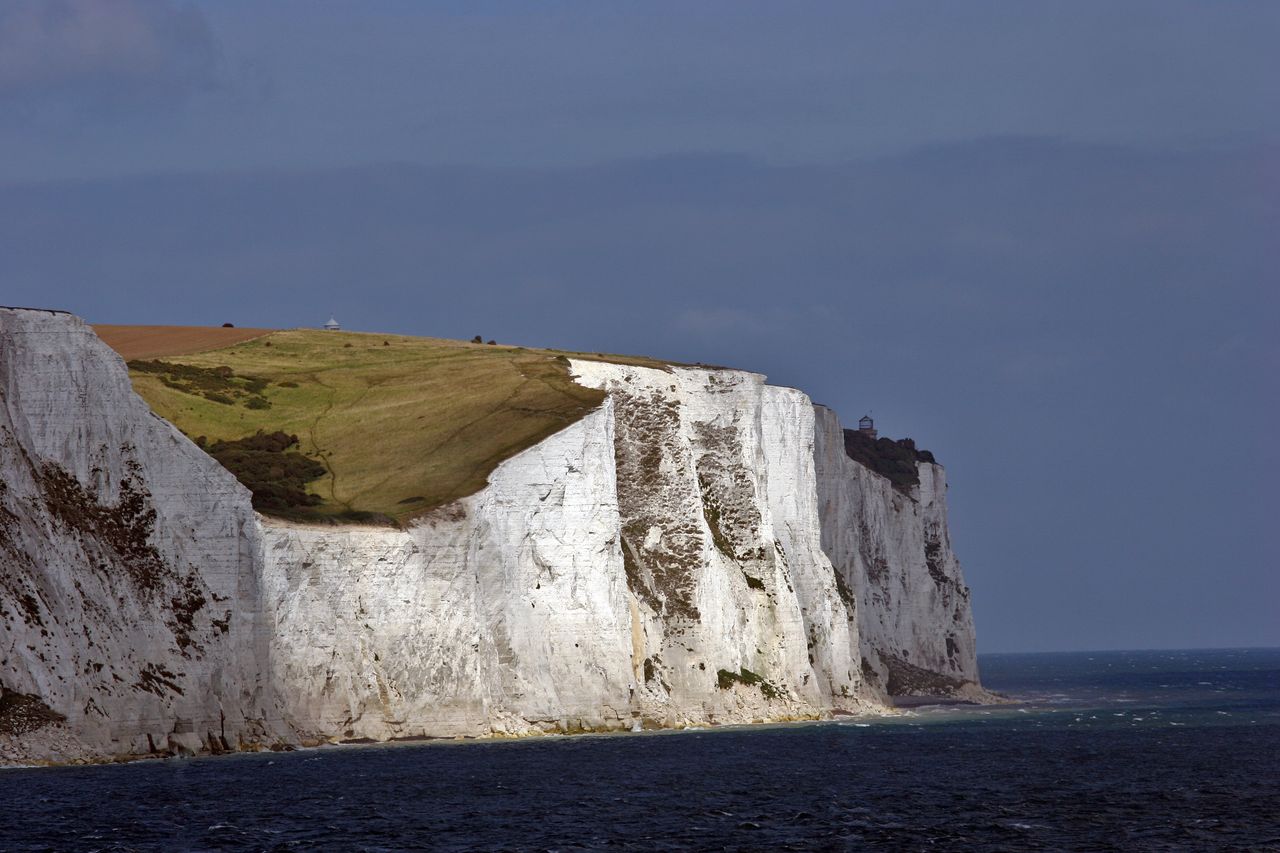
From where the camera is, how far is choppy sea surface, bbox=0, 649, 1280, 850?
160ft

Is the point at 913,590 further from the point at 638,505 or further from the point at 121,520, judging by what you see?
the point at 121,520

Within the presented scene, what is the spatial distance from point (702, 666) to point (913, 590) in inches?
A: 2028

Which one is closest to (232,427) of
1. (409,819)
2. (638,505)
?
(638,505)

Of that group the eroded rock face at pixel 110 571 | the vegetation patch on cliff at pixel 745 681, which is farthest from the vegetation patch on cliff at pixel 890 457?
the eroded rock face at pixel 110 571

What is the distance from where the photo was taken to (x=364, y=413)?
96.2 metres

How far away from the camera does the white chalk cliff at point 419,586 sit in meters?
65.2

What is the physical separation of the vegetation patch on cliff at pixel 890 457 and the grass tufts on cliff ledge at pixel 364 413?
3864 centimetres

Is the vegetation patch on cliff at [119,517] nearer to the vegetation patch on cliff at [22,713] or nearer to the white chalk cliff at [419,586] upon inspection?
the white chalk cliff at [419,586]

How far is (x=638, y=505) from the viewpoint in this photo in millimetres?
92438

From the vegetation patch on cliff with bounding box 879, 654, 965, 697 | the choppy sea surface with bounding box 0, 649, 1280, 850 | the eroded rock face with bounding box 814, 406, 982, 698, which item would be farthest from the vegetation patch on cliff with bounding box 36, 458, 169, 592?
the vegetation patch on cliff with bounding box 879, 654, 965, 697

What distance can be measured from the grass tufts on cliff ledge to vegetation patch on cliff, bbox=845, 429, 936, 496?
38.6 metres

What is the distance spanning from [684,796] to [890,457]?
89401mm

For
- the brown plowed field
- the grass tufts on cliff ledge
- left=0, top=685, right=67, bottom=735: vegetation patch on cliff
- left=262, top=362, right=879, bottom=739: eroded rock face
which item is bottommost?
left=0, top=685, right=67, bottom=735: vegetation patch on cliff

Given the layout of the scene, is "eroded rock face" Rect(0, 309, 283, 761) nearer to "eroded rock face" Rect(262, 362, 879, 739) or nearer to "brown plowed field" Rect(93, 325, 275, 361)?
"eroded rock face" Rect(262, 362, 879, 739)
